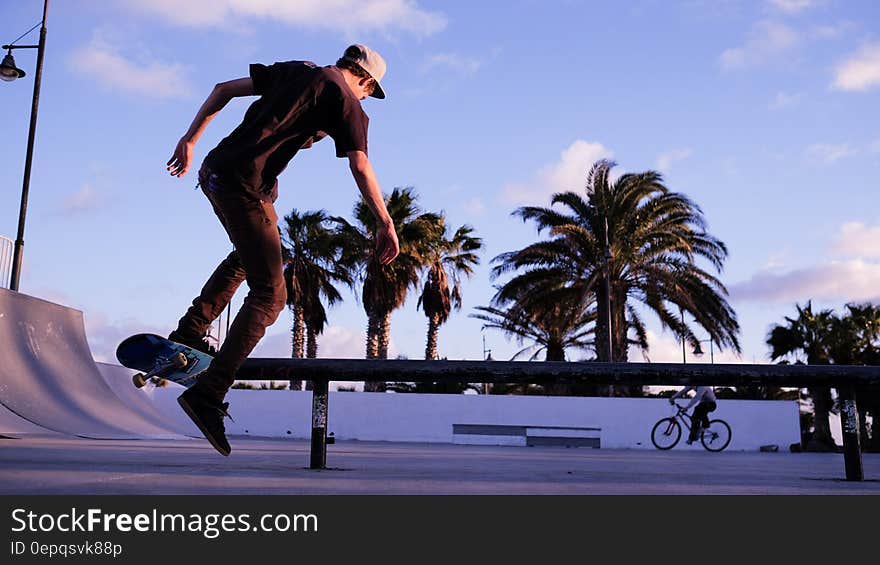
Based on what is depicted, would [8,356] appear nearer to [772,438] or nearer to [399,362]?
[399,362]

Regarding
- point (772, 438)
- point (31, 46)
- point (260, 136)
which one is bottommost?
point (772, 438)

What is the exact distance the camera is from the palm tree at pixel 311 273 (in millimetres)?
32125

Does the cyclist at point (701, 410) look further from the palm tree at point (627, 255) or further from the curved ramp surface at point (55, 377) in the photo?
the curved ramp surface at point (55, 377)

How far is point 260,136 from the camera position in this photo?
10.9ft

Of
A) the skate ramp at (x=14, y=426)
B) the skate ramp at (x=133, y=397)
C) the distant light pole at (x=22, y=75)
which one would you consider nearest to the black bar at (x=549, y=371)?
the skate ramp at (x=14, y=426)

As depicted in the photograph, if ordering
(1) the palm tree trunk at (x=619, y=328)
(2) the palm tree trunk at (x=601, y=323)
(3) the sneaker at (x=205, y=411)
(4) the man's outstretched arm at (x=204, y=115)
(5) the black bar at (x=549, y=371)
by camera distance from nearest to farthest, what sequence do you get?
(3) the sneaker at (x=205, y=411)
(4) the man's outstretched arm at (x=204, y=115)
(5) the black bar at (x=549, y=371)
(2) the palm tree trunk at (x=601, y=323)
(1) the palm tree trunk at (x=619, y=328)

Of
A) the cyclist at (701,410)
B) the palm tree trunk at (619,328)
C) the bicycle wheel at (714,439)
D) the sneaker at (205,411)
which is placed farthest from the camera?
the palm tree trunk at (619,328)

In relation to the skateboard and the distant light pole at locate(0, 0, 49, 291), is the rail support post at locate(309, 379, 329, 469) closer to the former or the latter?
the skateboard

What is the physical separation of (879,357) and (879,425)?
160 inches

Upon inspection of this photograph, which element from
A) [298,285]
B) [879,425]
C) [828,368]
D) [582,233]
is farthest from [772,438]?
[828,368]

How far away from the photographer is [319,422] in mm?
4918

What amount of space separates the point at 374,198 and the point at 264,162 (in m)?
0.54

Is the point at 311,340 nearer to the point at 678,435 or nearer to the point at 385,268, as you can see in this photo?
the point at 385,268

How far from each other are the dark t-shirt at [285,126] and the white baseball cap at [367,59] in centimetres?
13
